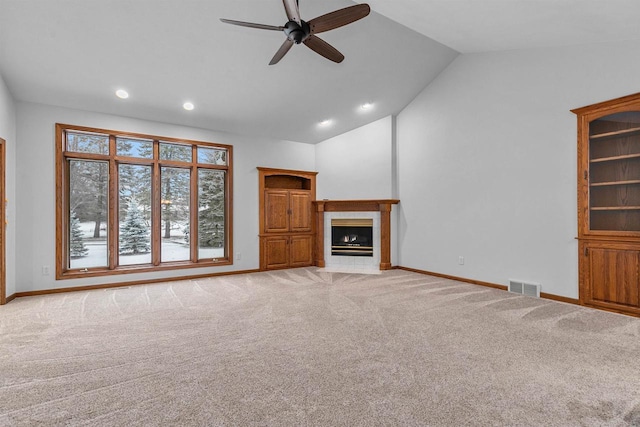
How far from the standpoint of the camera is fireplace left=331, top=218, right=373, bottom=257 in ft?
21.7

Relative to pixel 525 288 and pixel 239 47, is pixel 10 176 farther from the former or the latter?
pixel 525 288

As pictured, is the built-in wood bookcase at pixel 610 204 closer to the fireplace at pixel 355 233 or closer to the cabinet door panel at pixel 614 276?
the cabinet door panel at pixel 614 276

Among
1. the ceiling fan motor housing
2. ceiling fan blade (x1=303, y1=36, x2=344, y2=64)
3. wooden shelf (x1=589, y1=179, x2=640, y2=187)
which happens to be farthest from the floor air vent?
the ceiling fan motor housing

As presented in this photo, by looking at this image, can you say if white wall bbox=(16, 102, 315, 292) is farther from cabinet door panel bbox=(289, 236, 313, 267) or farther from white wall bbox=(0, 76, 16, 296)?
cabinet door panel bbox=(289, 236, 313, 267)

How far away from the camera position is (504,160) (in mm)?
4586

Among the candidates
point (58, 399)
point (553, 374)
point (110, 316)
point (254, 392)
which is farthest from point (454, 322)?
point (110, 316)

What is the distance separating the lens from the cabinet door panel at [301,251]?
6863 mm

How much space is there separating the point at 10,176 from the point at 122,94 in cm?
185

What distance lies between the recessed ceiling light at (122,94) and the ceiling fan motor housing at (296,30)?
2984 mm

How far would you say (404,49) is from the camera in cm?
460

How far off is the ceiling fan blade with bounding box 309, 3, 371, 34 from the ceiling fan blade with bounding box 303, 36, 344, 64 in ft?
0.44

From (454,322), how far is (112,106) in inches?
223

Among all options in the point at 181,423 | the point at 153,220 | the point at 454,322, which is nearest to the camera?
the point at 181,423

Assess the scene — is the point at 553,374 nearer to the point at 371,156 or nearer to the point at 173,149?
the point at 371,156
